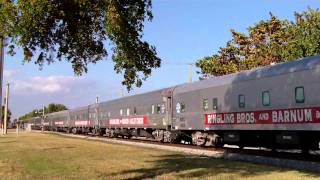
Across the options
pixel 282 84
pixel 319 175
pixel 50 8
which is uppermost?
pixel 50 8

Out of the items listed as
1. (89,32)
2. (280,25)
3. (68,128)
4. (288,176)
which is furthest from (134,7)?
(68,128)

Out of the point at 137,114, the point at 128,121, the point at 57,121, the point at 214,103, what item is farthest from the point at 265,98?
the point at 57,121

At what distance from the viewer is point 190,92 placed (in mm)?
29938

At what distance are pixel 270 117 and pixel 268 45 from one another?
28934mm

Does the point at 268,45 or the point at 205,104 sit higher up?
the point at 268,45

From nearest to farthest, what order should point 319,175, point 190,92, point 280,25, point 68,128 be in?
point 319,175 < point 190,92 < point 280,25 < point 68,128

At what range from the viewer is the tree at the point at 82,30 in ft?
39.9

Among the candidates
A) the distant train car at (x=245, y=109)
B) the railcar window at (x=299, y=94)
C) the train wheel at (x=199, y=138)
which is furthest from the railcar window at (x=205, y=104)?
the railcar window at (x=299, y=94)

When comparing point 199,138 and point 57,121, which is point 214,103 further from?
point 57,121

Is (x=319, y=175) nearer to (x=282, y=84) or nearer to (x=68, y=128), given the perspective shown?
(x=282, y=84)

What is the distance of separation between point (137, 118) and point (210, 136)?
527 inches

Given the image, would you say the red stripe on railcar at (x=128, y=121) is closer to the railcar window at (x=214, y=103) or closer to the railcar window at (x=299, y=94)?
the railcar window at (x=214, y=103)

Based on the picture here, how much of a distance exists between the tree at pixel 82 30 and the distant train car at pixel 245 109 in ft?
24.2

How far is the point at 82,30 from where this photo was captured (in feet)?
46.4
